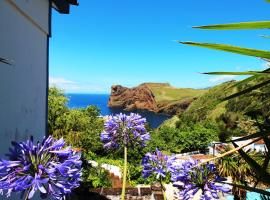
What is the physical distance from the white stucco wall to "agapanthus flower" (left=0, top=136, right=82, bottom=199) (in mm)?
2857

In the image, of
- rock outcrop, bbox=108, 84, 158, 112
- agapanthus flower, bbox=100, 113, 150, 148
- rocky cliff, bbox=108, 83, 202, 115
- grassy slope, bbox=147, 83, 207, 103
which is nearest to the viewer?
agapanthus flower, bbox=100, 113, 150, 148

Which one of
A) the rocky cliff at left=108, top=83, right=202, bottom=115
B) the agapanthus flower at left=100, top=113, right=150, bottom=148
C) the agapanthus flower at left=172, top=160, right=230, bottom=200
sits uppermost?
the rocky cliff at left=108, top=83, right=202, bottom=115

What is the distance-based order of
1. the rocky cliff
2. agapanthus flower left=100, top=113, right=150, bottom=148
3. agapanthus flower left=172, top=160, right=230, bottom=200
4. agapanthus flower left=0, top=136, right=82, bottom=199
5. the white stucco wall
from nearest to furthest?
agapanthus flower left=0, top=136, right=82, bottom=199 → agapanthus flower left=172, top=160, right=230, bottom=200 → agapanthus flower left=100, top=113, right=150, bottom=148 → the white stucco wall → the rocky cliff

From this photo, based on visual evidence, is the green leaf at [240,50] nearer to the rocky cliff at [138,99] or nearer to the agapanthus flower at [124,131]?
the agapanthus flower at [124,131]

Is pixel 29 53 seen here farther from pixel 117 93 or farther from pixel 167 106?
pixel 117 93

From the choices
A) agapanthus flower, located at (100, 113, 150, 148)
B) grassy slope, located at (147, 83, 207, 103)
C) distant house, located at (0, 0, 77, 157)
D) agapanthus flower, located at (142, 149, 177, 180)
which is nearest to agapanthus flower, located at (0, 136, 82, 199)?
agapanthus flower, located at (142, 149, 177, 180)

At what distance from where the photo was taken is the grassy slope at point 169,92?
177 meters

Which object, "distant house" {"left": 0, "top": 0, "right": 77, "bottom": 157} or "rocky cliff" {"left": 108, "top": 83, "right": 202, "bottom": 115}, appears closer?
"distant house" {"left": 0, "top": 0, "right": 77, "bottom": 157}

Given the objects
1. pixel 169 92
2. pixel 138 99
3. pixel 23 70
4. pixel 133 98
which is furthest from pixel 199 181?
pixel 169 92

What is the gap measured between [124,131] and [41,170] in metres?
2.10

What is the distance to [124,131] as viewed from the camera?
177 inches

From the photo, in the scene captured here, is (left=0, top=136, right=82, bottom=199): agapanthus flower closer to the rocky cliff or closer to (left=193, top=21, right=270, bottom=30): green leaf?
(left=193, top=21, right=270, bottom=30): green leaf

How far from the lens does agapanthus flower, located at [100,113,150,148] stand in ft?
14.9

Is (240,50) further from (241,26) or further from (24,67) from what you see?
(24,67)
